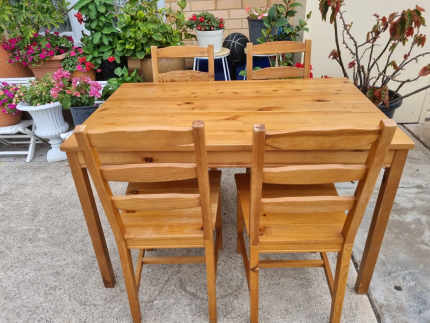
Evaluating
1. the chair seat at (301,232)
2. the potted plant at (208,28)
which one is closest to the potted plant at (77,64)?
the potted plant at (208,28)

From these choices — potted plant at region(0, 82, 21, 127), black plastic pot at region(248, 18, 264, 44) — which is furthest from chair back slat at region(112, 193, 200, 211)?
black plastic pot at region(248, 18, 264, 44)

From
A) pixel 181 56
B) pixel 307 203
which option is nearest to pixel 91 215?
pixel 307 203

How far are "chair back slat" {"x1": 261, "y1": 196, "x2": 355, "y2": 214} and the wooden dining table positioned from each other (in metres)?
0.19

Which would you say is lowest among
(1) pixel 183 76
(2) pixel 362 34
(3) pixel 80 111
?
(3) pixel 80 111

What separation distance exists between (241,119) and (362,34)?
7.45ft

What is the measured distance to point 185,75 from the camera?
2107mm

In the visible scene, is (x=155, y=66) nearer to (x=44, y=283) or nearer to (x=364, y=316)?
(x=44, y=283)

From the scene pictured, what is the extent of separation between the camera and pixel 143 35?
9.47 feet

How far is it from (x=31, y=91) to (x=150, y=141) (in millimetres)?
2256

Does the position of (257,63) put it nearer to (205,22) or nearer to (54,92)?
(205,22)

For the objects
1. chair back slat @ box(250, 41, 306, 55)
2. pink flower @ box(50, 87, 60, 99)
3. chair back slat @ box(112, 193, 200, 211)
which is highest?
chair back slat @ box(250, 41, 306, 55)

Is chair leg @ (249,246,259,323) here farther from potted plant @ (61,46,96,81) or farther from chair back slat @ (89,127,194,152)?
potted plant @ (61,46,96,81)

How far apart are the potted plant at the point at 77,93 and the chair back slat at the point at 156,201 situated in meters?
1.85

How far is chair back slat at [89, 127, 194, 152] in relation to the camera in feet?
3.02
